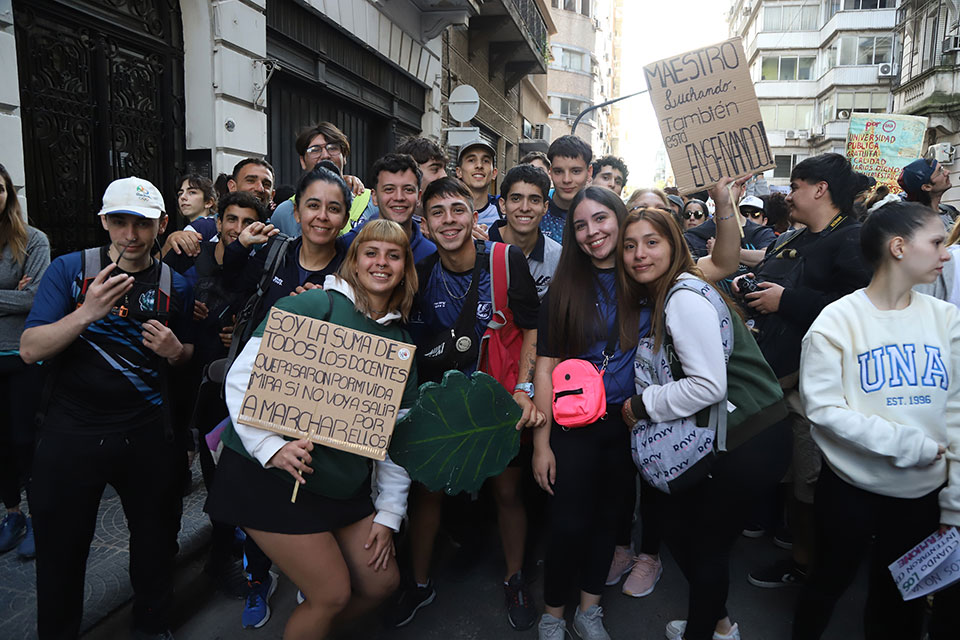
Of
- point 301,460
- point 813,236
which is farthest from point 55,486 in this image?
point 813,236

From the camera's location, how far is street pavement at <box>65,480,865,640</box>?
291 cm

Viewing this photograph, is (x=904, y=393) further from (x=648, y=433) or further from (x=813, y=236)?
(x=813, y=236)

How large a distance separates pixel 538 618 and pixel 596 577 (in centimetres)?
45

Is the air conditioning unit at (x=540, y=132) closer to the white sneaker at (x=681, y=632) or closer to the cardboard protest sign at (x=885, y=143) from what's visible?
the cardboard protest sign at (x=885, y=143)

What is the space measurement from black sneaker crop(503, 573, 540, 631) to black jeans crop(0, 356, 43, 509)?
285cm

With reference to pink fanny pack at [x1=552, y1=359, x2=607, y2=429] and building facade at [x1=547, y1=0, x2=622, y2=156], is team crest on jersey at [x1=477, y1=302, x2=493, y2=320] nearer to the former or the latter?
pink fanny pack at [x1=552, y1=359, x2=607, y2=429]

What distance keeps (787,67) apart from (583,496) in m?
46.4

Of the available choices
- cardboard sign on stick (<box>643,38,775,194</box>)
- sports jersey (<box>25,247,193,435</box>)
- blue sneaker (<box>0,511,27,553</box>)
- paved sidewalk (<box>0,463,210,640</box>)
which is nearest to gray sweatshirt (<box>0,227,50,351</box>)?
blue sneaker (<box>0,511,27,553</box>)

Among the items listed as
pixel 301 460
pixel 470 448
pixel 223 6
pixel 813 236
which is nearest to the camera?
pixel 301 460

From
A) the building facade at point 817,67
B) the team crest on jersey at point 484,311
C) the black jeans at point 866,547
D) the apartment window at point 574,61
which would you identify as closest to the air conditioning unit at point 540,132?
the apartment window at point 574,61

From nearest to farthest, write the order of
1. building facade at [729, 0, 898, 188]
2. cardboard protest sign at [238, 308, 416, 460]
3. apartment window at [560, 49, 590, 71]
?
cardboard protest sign at [238, 308, 416, 460] → apartment window at [560, 49, 590, 71] → building facade at [729, 0, 898, 188]

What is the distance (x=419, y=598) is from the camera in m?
3.09

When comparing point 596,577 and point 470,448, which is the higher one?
point 470,448

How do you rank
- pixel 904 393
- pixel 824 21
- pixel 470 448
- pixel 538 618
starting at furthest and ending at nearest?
1. pixel 824 21
2. pixel 538 618
3. pixel 470 448
4. pixel 904 393
